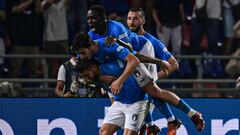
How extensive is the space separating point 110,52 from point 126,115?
985 mm

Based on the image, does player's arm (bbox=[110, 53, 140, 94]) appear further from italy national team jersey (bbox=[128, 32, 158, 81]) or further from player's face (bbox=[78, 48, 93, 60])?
italy national team jersey (bbox=[128, 32, 158, 81])

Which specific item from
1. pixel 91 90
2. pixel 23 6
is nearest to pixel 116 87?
pixel 91 90

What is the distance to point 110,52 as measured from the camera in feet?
39.2

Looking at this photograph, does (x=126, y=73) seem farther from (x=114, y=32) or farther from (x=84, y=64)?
(x=114, y=32)

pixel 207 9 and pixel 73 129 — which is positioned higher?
pixel 207 9

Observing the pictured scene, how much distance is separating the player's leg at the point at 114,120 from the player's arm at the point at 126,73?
72 centimetres

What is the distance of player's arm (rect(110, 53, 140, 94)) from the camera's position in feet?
38.5

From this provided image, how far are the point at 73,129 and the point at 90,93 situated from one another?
29.2 inches

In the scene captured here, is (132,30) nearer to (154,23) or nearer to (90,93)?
(90,93)

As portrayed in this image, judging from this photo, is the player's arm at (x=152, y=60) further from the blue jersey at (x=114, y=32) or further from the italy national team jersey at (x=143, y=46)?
the italy national team jersey at (x=143, y=46)

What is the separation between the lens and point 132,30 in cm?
1345

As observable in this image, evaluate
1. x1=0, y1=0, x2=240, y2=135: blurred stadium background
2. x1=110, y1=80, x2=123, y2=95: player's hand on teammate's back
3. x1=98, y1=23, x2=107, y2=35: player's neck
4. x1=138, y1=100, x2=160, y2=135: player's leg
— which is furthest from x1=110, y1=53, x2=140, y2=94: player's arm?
x1=0, y1=0, x2=240, y2=135: blurred stadium background

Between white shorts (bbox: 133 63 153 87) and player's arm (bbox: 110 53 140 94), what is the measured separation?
62cm

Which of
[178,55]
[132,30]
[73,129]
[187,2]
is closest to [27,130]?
[73,129]
